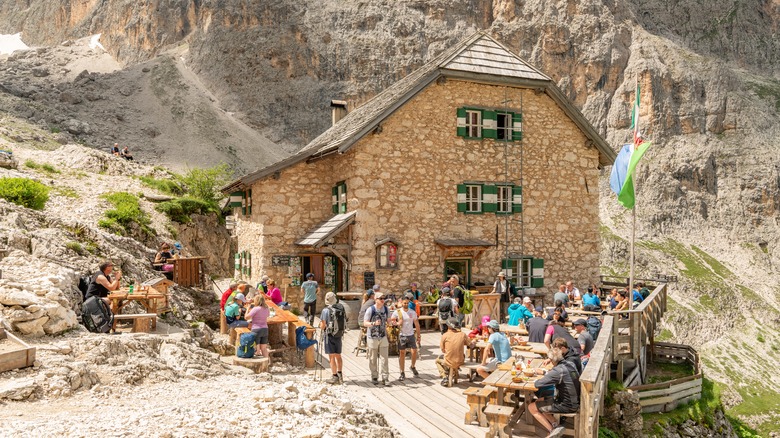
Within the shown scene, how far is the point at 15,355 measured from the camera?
6.94m

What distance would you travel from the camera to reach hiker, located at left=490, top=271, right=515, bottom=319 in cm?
1620

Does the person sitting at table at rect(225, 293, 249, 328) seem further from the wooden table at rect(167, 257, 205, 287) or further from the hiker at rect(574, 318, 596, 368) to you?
the hiker at rect(574, 318, 596, 368)

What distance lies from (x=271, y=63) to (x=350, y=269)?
61.0 meters

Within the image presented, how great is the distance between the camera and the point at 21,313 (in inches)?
321

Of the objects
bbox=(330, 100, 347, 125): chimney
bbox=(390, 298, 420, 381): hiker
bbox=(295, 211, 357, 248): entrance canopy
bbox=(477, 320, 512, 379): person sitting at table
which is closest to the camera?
bbox=(477, 320, 512, 379): person sitting at table

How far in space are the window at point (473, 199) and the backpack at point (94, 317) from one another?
1166 cm

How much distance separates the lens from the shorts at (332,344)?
33.2 ft

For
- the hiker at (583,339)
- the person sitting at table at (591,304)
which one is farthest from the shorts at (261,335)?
the person sitting at table at (591,304)

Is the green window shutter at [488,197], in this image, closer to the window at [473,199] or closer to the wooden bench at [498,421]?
the window at [473,199]

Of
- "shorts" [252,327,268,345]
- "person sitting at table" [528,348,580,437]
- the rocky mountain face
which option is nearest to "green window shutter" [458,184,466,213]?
"shorts" [252,327,268,345]

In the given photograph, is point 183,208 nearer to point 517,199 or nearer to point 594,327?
point 517,199

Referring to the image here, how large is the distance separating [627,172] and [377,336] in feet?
24.4

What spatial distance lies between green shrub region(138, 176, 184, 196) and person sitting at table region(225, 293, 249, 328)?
70.9 ft

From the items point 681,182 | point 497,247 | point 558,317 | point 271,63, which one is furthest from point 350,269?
point 271,63
